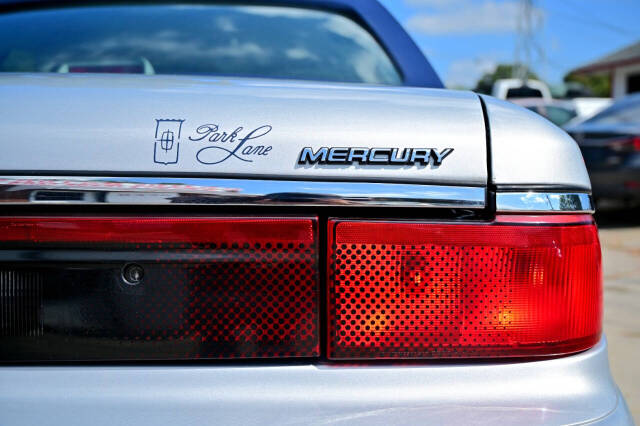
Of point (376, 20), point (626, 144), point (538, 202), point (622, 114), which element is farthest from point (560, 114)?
point (538, 202)

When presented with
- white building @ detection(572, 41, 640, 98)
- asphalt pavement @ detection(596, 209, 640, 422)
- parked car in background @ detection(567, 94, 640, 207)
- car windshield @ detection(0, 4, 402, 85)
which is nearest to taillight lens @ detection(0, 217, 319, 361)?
car windshield @ detection(0, 4, 402, 85)

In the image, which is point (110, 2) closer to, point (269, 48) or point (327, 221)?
point (269, 48)

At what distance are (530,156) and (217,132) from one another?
0.56 metres

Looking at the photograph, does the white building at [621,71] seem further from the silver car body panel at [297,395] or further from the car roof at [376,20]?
the silver car body panel at [297,395]

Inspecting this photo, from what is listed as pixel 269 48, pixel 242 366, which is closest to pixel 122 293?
pixel 242 366

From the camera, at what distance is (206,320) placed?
1.23 m

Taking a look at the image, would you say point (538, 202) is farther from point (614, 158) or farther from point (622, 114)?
point (622, 114)

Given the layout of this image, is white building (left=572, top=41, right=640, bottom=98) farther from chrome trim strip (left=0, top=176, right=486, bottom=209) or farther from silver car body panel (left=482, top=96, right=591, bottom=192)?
chrome trim strip (left=0, top=176, right=486, bottom=209)

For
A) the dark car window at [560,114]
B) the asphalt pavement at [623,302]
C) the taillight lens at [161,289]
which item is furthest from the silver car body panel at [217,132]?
the dark car window at [560,114]

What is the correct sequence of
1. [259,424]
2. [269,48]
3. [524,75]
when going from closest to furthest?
[259,424], [269,48], [524,75]

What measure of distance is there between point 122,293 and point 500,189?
0.70m

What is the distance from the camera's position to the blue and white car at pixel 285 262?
117 cm

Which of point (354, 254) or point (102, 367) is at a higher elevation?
point (354, 254)

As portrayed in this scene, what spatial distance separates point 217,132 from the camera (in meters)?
1.19
